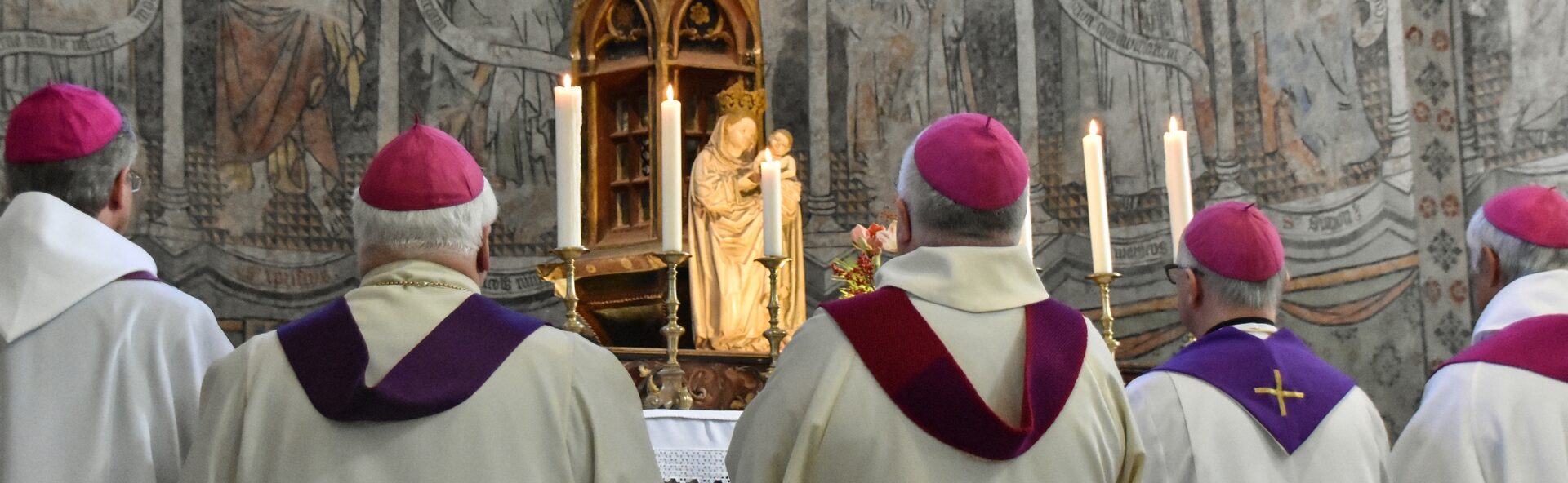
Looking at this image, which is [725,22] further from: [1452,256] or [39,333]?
[39,333]

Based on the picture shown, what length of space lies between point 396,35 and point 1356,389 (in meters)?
6.67

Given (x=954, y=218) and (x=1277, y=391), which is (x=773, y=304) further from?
(x=954, y=218)

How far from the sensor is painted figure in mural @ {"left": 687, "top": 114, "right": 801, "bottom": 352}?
6.88 m

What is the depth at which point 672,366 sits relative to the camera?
4512 mm

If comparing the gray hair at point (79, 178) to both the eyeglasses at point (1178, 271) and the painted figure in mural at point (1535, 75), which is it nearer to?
the eyeglasses at point (1178, 271)

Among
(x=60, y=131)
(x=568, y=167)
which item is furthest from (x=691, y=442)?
(x=60, y=131)

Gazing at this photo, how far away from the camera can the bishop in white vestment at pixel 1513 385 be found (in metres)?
3.35

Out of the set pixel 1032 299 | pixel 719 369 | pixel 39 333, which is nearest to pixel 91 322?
pixel 39 333

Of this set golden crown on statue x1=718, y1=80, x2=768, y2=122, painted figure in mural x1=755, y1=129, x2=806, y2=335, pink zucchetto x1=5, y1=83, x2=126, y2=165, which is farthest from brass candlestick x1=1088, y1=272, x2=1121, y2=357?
golden crown on statue x1=718, y1=80, x2=768, y2=122

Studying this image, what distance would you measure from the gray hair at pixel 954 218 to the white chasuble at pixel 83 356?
138 cm

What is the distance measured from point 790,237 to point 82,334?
4506mm

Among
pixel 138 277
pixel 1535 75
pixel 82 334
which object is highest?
pixel 1535 75

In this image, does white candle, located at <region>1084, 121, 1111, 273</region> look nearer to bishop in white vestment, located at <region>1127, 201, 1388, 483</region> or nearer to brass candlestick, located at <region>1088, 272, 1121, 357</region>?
brass candlestick, located at <region>1088, 272, 1121, 357</region>

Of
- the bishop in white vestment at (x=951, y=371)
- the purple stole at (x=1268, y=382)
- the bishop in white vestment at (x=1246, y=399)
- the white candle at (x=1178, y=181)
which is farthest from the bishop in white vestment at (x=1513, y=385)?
the bishop in white vestment at (x=951, y=371)
